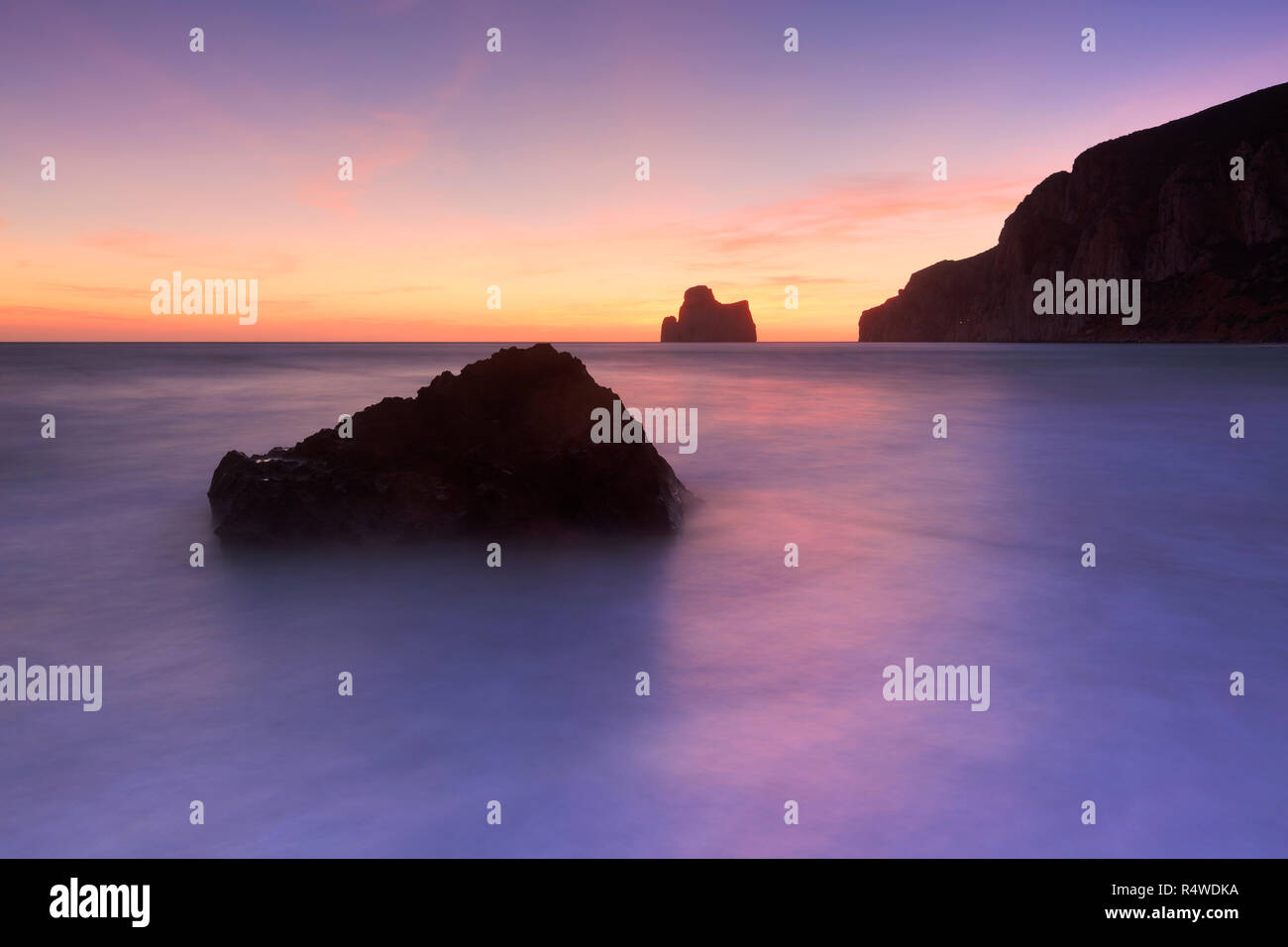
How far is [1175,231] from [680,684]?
369 ft

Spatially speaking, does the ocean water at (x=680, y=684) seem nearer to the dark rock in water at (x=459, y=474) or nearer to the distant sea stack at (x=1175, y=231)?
the dark rock in water at (x=459, y=474)

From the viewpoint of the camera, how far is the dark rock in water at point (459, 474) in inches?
258

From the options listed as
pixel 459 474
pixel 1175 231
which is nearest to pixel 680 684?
pixel 459 474

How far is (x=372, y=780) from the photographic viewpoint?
10.7ft

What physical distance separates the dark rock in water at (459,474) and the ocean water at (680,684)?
1.15ft

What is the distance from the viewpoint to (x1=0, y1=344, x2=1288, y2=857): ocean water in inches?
118

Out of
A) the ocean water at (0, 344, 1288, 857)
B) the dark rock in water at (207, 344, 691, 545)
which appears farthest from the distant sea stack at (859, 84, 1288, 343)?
the dark rock in water at (207, 344, 691, 545)

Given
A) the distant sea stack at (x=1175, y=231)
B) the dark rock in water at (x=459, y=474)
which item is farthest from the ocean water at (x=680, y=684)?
the distant sea stack at (x=1175, y=231)

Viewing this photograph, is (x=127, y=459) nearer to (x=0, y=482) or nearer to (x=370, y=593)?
(x=0, y=482)

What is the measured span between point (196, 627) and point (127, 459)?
862 centimetres

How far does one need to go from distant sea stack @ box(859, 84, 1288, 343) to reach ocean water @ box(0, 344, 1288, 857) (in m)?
94.9

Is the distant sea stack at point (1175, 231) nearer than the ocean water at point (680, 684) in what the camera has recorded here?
No

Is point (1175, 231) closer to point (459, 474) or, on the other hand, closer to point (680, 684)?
point (459, 474)
